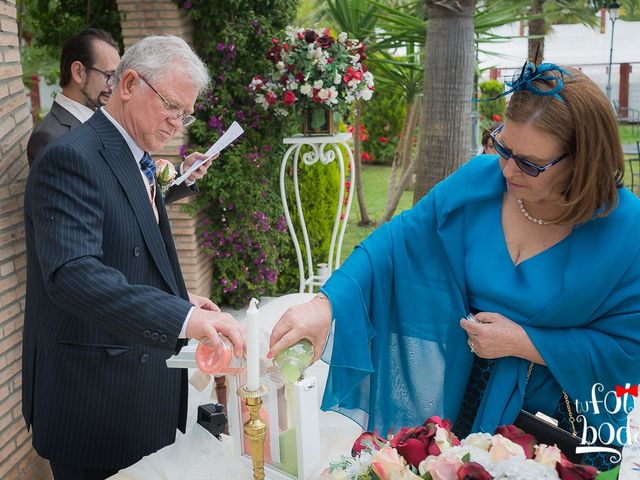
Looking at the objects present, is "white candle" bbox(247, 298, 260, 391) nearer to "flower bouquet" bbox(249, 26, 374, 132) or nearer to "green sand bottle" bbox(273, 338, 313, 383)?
"green sand bottle" bbox(273, 338, 313, 383)

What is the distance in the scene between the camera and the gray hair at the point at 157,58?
6.54 ft

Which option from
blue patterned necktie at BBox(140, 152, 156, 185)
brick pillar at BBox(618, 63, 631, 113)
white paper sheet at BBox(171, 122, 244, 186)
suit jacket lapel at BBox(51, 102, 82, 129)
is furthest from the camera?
brick pillar at BBox(618, 63, 631, 113)

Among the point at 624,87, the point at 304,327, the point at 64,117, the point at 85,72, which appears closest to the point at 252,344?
the point at 304,327

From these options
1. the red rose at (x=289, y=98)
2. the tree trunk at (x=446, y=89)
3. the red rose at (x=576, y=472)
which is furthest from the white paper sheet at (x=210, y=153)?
the tree trunk at (x=446, y=89)

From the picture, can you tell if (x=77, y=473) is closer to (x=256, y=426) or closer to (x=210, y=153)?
(x=256, y=426)

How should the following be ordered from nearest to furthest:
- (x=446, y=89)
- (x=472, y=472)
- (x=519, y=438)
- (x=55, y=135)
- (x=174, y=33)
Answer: (x=472, y=472) → (x=519, y=438) → (x=55, y=135) → (x=174, y=33) → (x=446, y=89)

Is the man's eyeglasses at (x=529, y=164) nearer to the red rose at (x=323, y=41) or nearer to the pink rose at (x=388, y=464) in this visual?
the pink rose at (x=388, y=464)

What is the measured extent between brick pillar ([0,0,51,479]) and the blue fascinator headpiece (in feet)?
6.70

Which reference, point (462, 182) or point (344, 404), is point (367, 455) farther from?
point (462, 182)

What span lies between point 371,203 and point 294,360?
11297 mm

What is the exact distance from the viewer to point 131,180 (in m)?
2.01

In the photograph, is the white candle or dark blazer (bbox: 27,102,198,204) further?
dark blazer (bbox: 27,102,198,204)

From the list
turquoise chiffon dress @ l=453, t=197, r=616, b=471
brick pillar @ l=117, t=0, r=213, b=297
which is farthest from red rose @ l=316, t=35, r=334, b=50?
turquoise chiffon dress @ l=453, t=197, r=616, b=471

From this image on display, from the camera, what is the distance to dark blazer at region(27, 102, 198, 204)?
2.94 m
